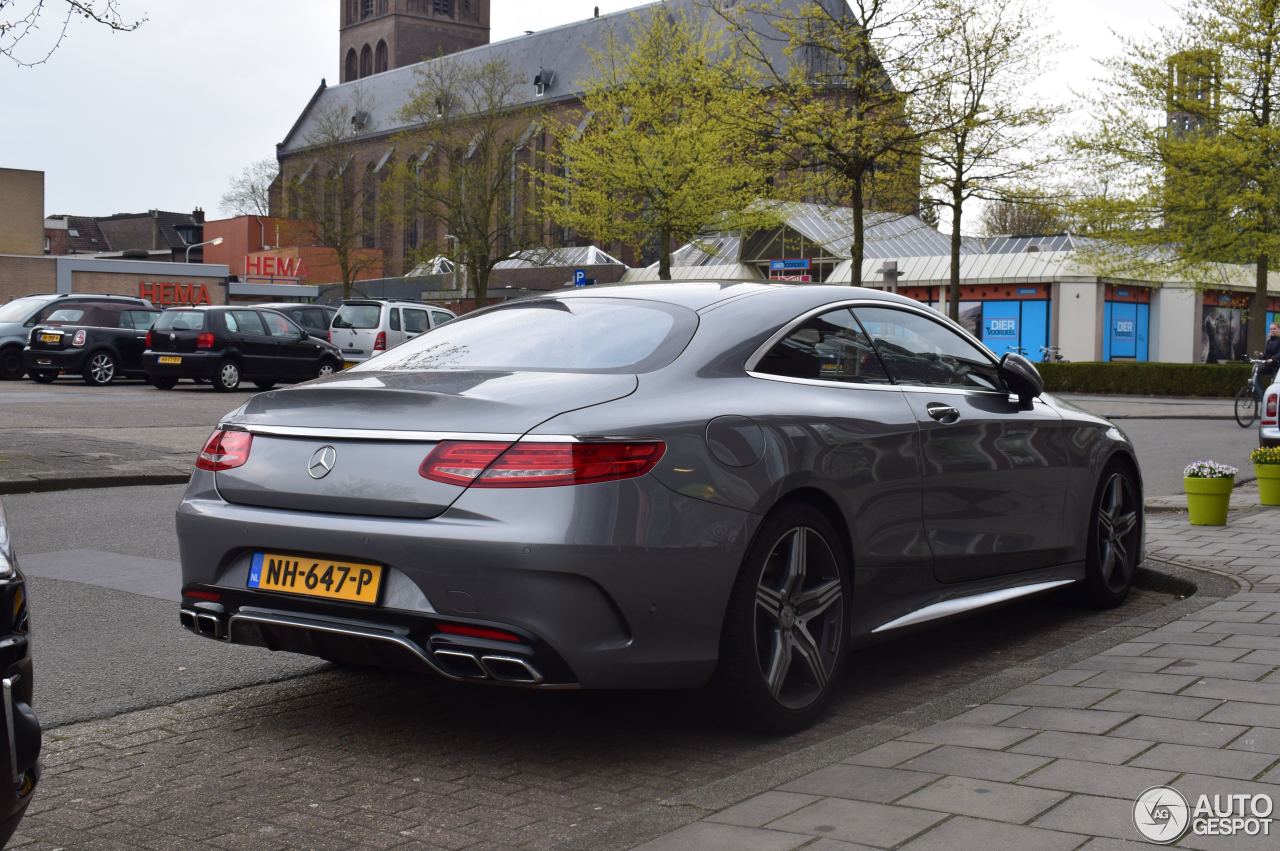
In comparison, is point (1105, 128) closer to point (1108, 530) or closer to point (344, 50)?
point (1108, 530)

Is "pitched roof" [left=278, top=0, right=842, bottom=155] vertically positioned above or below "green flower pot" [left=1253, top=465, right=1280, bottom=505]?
above

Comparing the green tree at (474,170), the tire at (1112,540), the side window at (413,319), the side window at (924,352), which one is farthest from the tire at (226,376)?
the green tree at (474,170)

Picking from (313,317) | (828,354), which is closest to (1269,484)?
(828,354)

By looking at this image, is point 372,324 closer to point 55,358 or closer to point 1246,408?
point 55,358

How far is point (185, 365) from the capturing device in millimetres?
26578

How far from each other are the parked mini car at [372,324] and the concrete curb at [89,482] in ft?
59.8

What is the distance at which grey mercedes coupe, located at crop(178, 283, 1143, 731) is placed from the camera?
3.95 metres

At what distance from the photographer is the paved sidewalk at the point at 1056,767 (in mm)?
3355

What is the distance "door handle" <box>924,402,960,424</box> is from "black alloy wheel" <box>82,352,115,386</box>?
85.2 feet

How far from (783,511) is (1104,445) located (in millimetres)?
2777

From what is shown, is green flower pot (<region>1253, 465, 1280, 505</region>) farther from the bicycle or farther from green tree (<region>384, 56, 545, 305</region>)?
green tree (<region>384, 56, 545, 305</region>)

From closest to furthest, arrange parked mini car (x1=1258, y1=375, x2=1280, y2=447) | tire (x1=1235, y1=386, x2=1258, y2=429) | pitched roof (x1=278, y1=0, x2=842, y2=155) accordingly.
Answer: parked mini car (x1=1258, y1=375, x2=1280, y2=447), tire (x1=1235, y1=386, x2=1258, y2=429), pitched roof (x1=278, y1=0, x2=842, y2=155)

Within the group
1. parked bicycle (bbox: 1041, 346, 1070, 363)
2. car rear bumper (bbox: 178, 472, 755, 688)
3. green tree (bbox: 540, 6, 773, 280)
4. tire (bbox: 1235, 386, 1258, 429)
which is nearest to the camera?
car rear bumper (bbox: 178, 472, 755, 688)

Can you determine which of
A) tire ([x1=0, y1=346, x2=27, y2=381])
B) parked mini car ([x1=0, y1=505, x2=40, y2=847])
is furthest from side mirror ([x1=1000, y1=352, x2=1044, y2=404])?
tire ([x1=0, y1=346, x2=27, y2=381])
